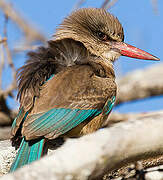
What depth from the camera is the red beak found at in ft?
12.9

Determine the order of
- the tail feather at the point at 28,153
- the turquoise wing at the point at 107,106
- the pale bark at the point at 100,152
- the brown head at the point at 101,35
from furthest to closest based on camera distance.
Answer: the brown head at the point at 101,35 < the turquoise wing at the point at 107,106 < the tail feather at the point at 28,153 < the pale bark at the point at 100,152

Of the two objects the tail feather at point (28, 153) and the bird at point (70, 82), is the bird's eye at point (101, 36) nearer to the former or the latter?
the bird at point (70, 82)

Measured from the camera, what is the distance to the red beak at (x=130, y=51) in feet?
12.9

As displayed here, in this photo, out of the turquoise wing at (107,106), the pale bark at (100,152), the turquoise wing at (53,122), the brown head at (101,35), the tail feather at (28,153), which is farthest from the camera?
the brown head at (101,35)

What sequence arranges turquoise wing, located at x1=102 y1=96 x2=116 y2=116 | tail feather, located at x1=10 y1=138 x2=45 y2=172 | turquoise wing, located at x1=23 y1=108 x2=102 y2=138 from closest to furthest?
1. tail feather, located at x1=10 y1=138 x2=45 y2=172
2. turquoise wing, located at x1=23 y1=108 x2=102 y2=138
3. turquoise wing, located at x1=102 y1=96 x2=116 y2=116

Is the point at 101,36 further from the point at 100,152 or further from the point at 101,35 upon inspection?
the point at 100,152

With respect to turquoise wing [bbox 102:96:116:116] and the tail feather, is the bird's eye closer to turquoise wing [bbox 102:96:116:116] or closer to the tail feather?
turquoise wing [bbox 102:96:116:116]

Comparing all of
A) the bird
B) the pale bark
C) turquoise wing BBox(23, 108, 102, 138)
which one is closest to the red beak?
the bird

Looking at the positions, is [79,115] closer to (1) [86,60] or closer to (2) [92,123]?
(2) [92,123]

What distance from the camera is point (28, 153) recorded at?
9.34ft

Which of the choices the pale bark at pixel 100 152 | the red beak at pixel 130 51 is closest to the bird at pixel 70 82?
the red beak at pixel 130 51

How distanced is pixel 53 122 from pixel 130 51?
1.27 metres

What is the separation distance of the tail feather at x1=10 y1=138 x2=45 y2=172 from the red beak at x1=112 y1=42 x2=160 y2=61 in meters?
1.38

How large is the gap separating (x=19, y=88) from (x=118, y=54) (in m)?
1.00
